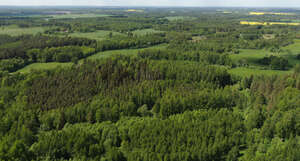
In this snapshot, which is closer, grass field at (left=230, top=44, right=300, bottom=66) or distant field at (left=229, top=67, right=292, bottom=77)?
distant field at (left=229, top=67, right=292, bottom=77)

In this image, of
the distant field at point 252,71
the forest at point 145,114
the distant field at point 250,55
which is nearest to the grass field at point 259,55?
the distant field at point 250,55

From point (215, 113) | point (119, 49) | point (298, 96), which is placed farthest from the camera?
point (119, 49)

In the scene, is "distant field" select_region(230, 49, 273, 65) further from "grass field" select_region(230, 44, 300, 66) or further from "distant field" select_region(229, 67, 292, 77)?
"distant field" select_region(229, 67, 292, 77)

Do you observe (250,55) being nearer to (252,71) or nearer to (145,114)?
(252,71)

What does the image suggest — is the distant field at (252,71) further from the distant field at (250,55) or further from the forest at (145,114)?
the distant field at (250,55)

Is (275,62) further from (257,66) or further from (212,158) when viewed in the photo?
(212,158)

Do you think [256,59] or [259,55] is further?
[259,55]

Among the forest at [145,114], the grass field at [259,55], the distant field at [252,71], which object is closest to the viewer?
the forest at [145,114]

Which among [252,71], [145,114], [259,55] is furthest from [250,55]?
[145,114]

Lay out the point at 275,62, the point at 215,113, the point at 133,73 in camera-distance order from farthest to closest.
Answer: the point at 275,62
the point at 133,73
the point at 215,113

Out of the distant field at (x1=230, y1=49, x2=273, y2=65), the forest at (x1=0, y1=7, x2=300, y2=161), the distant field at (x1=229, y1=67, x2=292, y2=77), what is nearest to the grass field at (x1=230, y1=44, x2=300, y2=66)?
the distant field at (x1=230, y1=49, x2=273, y2=65)

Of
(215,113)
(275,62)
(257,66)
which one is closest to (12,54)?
(215,113)
